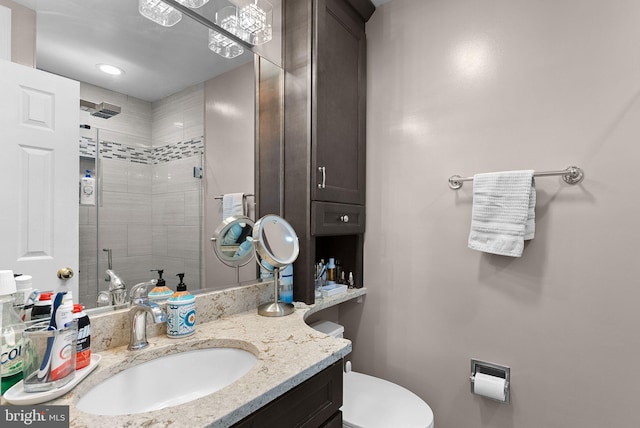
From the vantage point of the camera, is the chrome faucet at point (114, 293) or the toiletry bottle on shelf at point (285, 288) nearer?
the chrome faucet at point (114, 293)

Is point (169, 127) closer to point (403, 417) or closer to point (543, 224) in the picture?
point (403, 417)

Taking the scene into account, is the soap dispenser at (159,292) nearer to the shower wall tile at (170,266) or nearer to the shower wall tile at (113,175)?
the shower wall tile at (170,266)

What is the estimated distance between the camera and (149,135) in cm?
115

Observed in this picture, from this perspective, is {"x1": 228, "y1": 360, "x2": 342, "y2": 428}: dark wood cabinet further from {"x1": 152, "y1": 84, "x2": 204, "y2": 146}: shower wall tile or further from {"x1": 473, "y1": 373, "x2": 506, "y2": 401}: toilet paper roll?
{"x1": 152, "y1": 84, "x2": 204, "y2": 146}: shower wall tile

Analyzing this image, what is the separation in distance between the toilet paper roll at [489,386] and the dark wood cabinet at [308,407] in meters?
0.80

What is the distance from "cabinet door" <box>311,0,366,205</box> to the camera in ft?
4.97

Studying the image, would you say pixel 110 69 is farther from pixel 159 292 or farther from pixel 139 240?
pixel 159 292

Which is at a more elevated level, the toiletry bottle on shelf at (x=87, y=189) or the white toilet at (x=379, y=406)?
the toiletry bottle on shelf at (x=87, y=189)

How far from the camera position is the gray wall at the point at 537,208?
1.26 m

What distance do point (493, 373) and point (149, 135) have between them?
180cm

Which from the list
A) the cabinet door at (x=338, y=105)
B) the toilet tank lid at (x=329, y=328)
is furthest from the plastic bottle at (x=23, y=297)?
the toilet tank lid at (x=329, y=328)

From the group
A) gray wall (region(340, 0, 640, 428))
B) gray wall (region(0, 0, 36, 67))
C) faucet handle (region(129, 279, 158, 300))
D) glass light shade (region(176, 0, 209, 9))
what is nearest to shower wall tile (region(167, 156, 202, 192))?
faucet handle (region(129, 279, 158, 300))

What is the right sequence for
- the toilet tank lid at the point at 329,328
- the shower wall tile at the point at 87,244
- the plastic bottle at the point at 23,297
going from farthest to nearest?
the toilet tank lid at the point at 329,328, the shower wall tile at the point at 87,244, the plastic bottle at the point at 23,297

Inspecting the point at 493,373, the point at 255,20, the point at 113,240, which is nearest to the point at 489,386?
the point at 493,373
